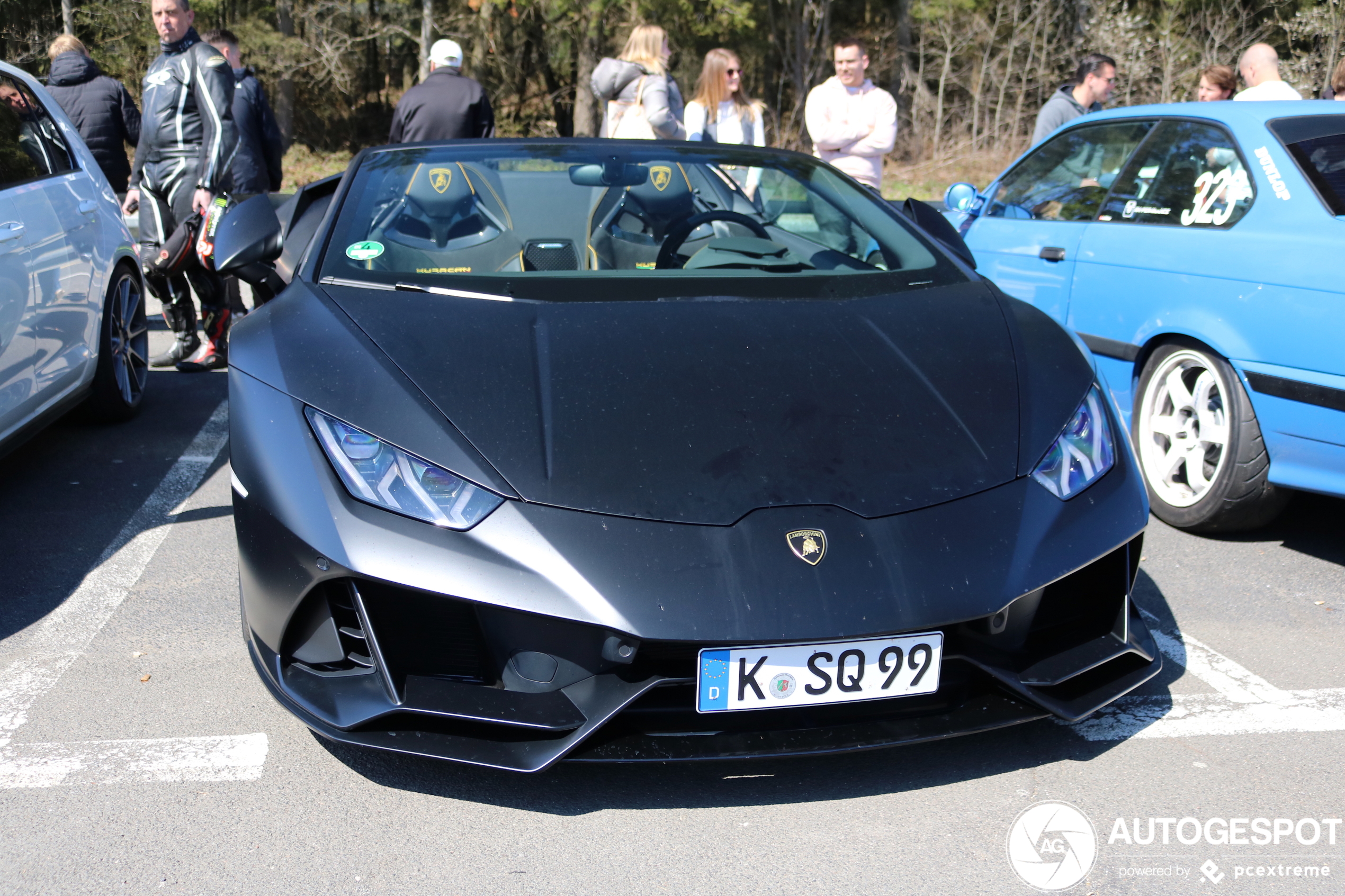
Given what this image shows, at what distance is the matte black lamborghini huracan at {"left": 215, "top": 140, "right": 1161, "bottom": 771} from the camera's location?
1971mm

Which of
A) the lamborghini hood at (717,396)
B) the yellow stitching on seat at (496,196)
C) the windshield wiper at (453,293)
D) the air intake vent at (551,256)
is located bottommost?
the lamborghini hood at (717,396)

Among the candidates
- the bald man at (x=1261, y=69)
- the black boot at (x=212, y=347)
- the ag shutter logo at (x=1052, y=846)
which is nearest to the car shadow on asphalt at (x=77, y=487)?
the black boot at (x=212, y=347)

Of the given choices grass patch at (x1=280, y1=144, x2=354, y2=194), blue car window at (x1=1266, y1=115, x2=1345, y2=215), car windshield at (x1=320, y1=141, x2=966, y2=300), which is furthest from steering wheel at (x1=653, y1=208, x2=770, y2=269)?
grass patch at (x1=280, y1=144, x2=354, y2=194)

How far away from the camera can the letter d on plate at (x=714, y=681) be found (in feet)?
6.35

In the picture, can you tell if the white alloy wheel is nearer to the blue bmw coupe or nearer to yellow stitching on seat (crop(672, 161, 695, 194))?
the blue bmw coupe

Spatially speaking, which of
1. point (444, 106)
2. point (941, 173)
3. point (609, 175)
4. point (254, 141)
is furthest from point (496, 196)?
point (941, 173)

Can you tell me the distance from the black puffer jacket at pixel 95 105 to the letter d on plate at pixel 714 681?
633cm

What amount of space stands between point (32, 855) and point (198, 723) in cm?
50

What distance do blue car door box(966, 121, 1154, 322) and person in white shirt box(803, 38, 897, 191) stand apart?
1.75 m

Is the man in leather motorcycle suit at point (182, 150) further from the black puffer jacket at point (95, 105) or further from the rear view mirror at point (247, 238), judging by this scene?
the rear view mirror at point (247, 238)

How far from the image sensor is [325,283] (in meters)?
2.84

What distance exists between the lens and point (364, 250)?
2973 millimetres

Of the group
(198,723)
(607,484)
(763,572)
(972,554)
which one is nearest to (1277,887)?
(972,554)

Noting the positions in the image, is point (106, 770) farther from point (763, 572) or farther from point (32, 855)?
point (763, 572)
